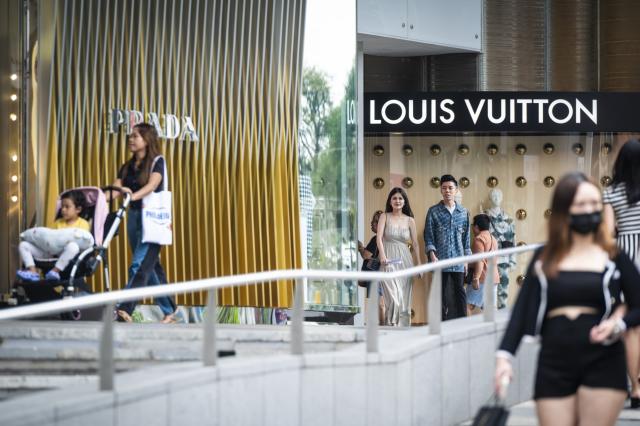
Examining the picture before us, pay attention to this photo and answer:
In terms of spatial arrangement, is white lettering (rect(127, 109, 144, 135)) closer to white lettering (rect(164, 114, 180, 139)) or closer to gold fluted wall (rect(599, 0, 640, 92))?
white lettering (rect(164, 114, 180, 139))

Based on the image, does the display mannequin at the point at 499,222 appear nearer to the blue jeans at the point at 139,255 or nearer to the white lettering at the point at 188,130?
the white lettering at the point at 188,130

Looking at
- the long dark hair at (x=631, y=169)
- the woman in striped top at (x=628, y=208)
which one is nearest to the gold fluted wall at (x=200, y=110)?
the woman in striped top at (x=628, y=208)

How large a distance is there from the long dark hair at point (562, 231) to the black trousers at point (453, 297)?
369cm

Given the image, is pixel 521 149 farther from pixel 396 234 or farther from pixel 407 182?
pixel 396 234

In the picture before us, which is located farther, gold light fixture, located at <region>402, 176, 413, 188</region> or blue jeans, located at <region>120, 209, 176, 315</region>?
gold light fixture, located at <region>402, 176, 413, 188</region>

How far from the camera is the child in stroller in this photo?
479 inches

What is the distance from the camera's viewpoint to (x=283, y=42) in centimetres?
1585

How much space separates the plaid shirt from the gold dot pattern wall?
127 inches

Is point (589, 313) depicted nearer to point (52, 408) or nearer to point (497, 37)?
point (52, 408)

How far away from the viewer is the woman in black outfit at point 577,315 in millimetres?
5984

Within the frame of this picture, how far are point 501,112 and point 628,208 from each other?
9268 millimetres

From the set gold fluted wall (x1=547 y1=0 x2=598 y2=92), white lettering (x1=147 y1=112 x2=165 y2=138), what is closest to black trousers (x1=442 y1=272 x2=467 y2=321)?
white lettering (x1=147 y1=112 x2=165 y2=138)

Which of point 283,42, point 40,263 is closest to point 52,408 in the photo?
point 40,263

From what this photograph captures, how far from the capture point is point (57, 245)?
40.2ft
